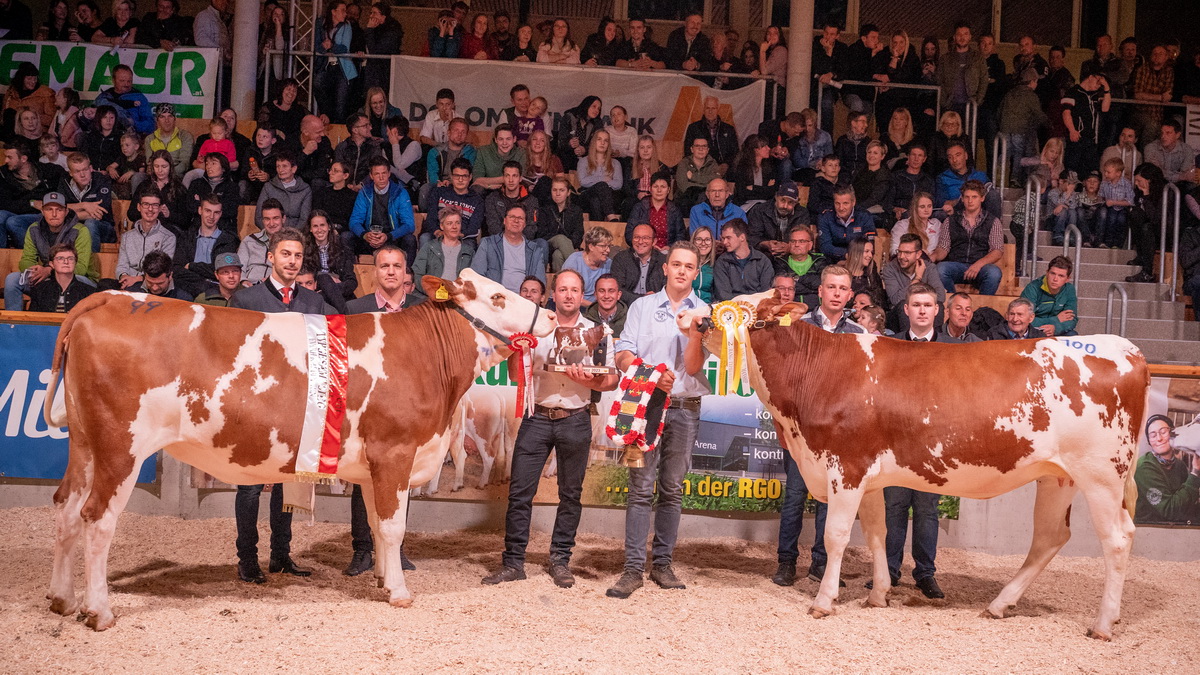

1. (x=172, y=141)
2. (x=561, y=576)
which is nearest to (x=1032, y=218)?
(x=561, y=576)

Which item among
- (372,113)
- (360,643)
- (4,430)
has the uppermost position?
(372,113)

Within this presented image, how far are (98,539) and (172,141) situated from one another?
793 centimetres

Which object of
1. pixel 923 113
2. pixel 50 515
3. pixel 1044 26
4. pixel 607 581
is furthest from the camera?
pixel 1044 26

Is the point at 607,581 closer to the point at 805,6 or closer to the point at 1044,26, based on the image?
the point at 805,6

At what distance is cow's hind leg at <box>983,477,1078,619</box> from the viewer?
644cm

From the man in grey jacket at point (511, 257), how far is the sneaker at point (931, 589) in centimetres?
467

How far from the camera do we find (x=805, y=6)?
14.0 m

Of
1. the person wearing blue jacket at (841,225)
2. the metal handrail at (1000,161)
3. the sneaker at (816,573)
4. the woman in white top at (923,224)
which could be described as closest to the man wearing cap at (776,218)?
the person wearing blue jacket at (841,225)

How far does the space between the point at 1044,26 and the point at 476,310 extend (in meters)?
14.7

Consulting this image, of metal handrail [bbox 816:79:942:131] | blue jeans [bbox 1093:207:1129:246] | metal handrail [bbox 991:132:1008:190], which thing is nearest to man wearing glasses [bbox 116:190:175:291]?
metal handrail [bbox 816:79:942:131]

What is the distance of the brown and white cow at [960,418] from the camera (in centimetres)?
605

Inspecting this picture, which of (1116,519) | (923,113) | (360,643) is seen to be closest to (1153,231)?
(923,113)

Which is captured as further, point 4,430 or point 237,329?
point 4,430

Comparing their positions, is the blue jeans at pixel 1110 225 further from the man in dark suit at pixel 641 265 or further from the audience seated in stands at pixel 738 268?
the man in dark suit at pixel 641 265
